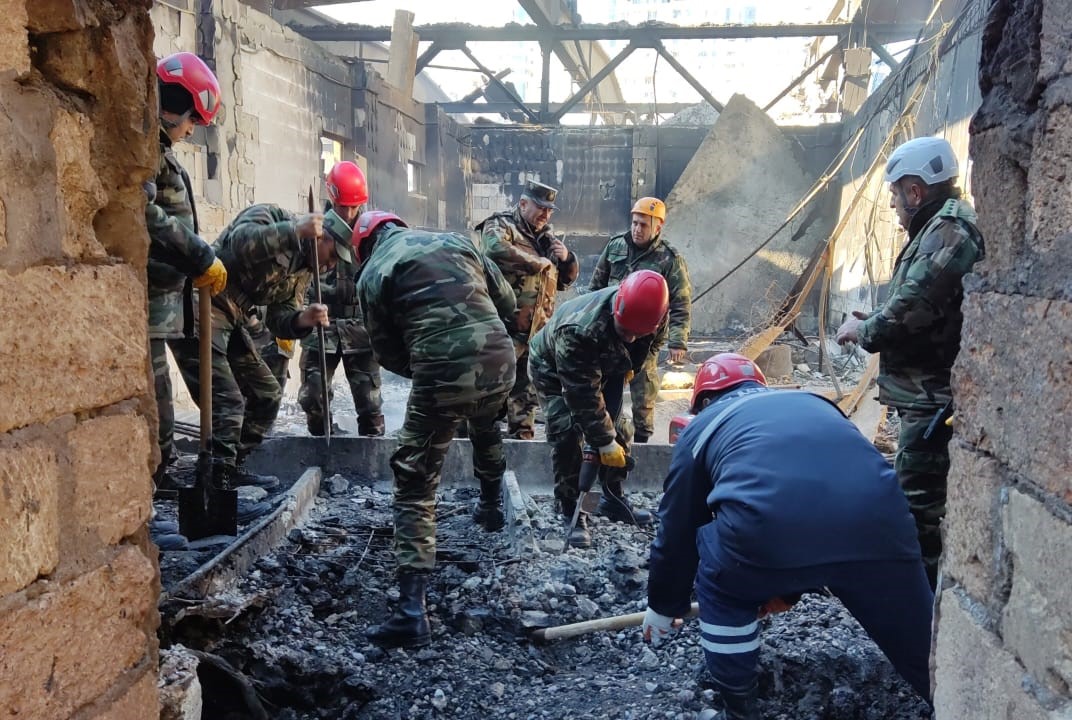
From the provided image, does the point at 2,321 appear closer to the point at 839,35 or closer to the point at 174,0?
the point at 174,0

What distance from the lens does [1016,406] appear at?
1.56 metres

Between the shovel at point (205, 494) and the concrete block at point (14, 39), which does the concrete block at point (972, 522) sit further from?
the shovel at point (205, 494)

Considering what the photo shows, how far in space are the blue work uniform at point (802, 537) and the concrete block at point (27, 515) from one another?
6.10 feet

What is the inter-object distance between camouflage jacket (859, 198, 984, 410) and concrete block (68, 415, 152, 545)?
3.13m

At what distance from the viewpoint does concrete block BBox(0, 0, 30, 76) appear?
54.1 inches

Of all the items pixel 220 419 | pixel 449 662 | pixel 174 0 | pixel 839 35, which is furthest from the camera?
pixel 839 35

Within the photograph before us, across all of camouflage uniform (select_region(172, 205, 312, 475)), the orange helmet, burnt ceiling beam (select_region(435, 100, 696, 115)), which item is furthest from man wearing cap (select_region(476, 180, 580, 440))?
burnt ceiling beam (select_region(435, 100, 696, 115))

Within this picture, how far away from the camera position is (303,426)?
7.72 metres

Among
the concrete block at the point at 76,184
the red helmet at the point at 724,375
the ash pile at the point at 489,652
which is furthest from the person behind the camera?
the red helmet at the point at 724,375

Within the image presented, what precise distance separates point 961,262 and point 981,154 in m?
1.94

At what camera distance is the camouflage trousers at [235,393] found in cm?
468

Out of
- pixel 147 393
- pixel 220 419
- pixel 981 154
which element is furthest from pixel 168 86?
pixel 981 154

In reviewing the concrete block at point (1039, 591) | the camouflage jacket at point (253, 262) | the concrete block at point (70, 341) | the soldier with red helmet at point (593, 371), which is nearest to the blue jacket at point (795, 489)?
the concrete block at point (1039, 591)

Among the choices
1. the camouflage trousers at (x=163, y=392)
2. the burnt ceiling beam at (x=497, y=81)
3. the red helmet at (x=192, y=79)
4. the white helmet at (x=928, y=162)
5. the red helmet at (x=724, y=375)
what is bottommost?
the camouflage trousers at (x=163, y=392)
